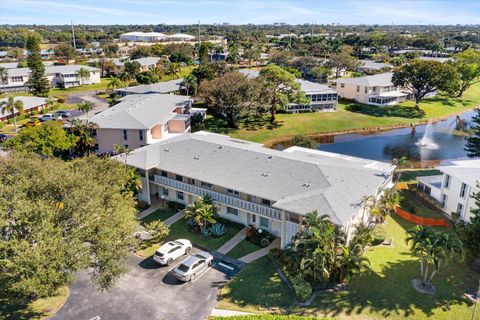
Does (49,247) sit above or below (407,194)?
above

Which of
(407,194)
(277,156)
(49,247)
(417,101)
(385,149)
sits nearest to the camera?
(49,247)

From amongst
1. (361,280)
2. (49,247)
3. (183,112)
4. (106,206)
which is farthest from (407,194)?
(183,112)

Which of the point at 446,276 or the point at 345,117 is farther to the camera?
the point at 345,117

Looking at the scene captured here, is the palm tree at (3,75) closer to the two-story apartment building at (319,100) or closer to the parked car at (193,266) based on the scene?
the two-story apartment building at (319,100)

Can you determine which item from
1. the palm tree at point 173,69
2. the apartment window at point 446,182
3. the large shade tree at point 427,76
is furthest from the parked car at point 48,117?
the large shade tree at point 427,76

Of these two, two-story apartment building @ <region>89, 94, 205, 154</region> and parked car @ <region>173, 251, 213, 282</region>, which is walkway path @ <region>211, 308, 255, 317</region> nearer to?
parked car @ <region>173, 251, 213, 282</region>

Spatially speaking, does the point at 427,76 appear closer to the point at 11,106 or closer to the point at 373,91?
the point at 373,91

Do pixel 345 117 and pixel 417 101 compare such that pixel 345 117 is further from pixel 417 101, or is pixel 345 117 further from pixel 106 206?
pixel 106 206
